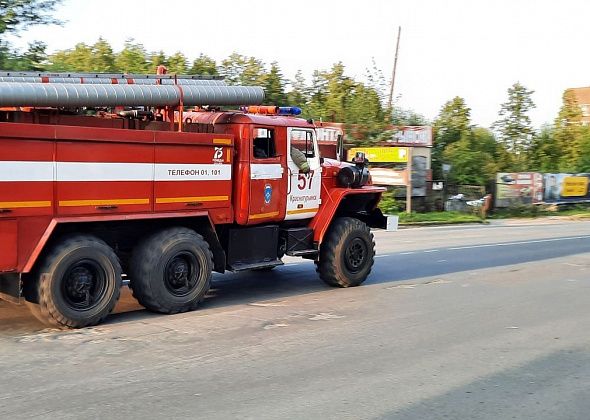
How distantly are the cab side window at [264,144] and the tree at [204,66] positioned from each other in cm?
2365

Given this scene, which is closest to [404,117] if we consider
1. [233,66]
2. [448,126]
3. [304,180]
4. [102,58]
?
[448,126]

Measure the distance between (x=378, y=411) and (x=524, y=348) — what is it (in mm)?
2829

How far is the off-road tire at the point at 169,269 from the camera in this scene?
8.39 meters

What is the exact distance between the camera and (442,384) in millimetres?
6137

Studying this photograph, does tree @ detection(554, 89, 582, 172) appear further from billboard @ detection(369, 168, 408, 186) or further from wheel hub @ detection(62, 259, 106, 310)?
wheel hub @ detection(62, 259, 106, 310)

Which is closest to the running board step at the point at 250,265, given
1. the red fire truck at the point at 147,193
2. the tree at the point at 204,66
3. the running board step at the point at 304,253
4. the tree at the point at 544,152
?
the red fire truck at the point at 147,193

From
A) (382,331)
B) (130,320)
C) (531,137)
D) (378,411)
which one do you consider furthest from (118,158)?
(531,137)

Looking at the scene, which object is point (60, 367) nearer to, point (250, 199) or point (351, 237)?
point (250, 199)

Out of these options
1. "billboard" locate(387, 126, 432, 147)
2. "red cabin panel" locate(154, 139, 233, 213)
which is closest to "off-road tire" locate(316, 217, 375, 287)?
"red cabin panel" locate(154, 139, 233, 213)

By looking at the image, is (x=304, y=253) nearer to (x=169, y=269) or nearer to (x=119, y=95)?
(x=169, y=269)

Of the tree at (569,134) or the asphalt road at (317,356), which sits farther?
the tree at (569,134)

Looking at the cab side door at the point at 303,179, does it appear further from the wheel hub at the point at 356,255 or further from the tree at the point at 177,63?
the tree at the point at 177,63

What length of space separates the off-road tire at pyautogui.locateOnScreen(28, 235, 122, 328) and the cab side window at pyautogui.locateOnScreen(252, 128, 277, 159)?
2619 millimetres

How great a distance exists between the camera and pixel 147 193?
8.26m
